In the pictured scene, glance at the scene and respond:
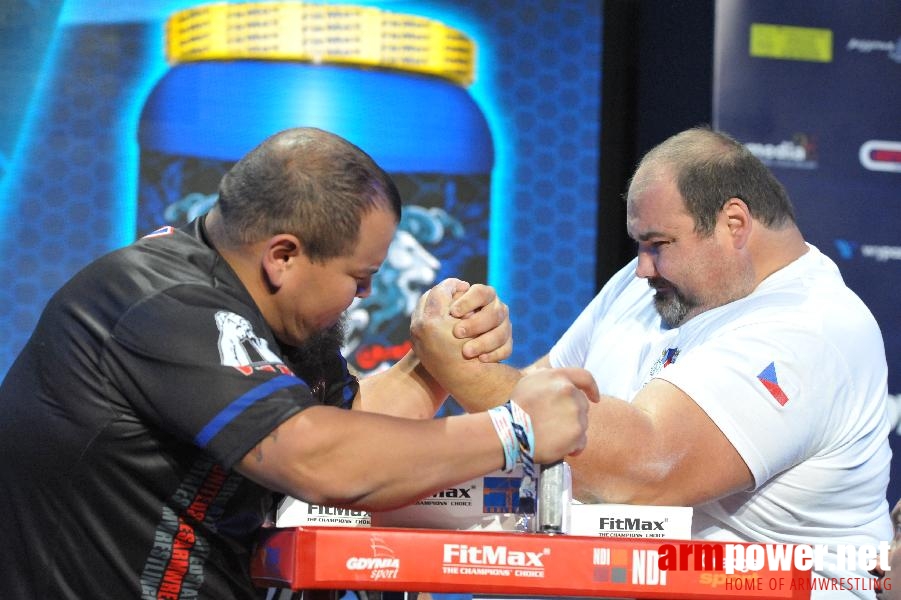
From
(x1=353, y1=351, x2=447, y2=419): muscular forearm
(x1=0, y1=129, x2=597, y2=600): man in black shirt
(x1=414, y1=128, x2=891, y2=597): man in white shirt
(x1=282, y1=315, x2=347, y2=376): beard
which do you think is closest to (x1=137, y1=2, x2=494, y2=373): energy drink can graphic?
(x1=414, y1=128, x2=891, y2=597): man in white shirt

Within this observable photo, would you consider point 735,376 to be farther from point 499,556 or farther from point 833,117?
point 833,117

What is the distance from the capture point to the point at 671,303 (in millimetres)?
2748

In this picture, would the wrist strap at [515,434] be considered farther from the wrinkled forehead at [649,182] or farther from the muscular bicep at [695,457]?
the wrinkled forehead at [649,182]

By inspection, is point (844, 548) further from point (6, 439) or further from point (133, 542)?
point (6, 439)

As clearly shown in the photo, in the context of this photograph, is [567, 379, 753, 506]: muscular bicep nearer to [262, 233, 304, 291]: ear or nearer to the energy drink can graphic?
[262, 233, 304, 291]: ear

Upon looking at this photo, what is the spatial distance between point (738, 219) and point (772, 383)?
1.63 ft

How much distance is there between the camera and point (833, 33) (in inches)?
153

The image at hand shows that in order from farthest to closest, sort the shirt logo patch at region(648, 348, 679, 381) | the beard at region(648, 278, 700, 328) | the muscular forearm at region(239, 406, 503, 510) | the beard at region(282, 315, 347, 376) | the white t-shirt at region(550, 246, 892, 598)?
the beard at region(648, 278, 700, 328) → the shirt logo patch at region(648, 348, 679, 381) → the white t-shirt at region(550, 246, 892, 598) → the beard at region(282, 315, 347, 376) → the muscular forearm at region(239, 406, 503, 510)

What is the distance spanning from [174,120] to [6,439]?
7.73ft

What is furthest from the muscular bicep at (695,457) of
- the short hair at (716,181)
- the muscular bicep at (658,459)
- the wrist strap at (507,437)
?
the wrist strap at (507,437)

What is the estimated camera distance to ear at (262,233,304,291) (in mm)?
1760

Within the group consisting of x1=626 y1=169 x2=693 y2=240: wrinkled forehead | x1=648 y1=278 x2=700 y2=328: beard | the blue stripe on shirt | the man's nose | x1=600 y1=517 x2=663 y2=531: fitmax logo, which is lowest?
x1=600 y1=517 x2=663 y2=531: fitmax logo

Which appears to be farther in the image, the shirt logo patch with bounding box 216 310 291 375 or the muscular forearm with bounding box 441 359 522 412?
the muscular forearm with bounding box 441 359 522 412

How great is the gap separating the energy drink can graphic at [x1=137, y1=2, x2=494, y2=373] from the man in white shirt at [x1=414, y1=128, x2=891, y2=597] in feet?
4.19
